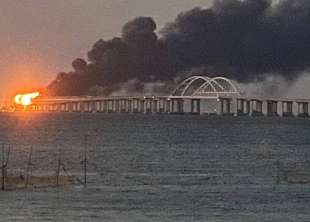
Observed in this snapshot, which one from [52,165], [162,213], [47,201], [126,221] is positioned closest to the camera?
[126,221]

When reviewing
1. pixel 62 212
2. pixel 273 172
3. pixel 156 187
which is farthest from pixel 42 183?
pixel 273 172

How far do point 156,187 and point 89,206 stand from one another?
12.9m

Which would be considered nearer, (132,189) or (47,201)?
(47,201)

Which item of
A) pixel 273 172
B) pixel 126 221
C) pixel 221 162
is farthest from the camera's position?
pixel 221 162

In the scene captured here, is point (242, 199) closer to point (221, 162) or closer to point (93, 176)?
point (93, 176)

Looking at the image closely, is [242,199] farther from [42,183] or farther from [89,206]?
[42,183]

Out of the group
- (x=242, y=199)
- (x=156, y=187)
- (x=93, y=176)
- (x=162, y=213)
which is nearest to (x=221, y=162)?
(x=93, y=176)

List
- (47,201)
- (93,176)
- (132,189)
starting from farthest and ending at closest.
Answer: (93,176)
(132,189)
(47,201)

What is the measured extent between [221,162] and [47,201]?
152ft

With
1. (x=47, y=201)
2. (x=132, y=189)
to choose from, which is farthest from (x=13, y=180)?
(x=47, y=201)

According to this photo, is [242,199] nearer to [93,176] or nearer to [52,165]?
[93,176]

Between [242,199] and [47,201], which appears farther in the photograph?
[242,199]

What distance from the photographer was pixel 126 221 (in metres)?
43.5

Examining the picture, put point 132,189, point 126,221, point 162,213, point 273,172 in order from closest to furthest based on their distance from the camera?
point 126,221 → point 162,213 → point 132,189 → point 273,172
